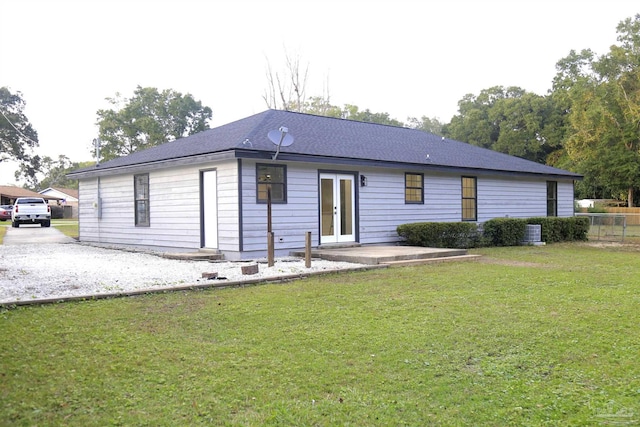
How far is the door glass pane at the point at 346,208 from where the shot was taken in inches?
542

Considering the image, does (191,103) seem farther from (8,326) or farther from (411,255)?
(8,326)

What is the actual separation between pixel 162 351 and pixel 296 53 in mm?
35856

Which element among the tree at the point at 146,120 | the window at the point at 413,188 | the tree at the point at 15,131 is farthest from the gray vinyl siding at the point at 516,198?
the tree at the point at 15,131

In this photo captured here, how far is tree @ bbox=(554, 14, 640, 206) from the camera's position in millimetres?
34906

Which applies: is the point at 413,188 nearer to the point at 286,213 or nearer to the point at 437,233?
the point at 437,233

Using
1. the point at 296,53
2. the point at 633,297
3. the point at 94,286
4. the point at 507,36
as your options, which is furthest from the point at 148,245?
the point at 296,53

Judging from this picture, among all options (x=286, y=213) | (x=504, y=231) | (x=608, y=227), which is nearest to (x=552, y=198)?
(x=608, y=227)

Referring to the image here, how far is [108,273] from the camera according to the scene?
952 cm

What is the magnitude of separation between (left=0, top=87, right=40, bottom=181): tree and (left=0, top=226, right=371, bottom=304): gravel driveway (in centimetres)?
4666

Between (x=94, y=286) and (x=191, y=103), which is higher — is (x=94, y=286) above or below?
below

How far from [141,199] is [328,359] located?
11.9 meters

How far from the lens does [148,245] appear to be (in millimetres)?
14875

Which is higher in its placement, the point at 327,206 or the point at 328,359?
the point at 327,206

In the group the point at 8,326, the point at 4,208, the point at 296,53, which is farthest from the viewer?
the point at 4,208
